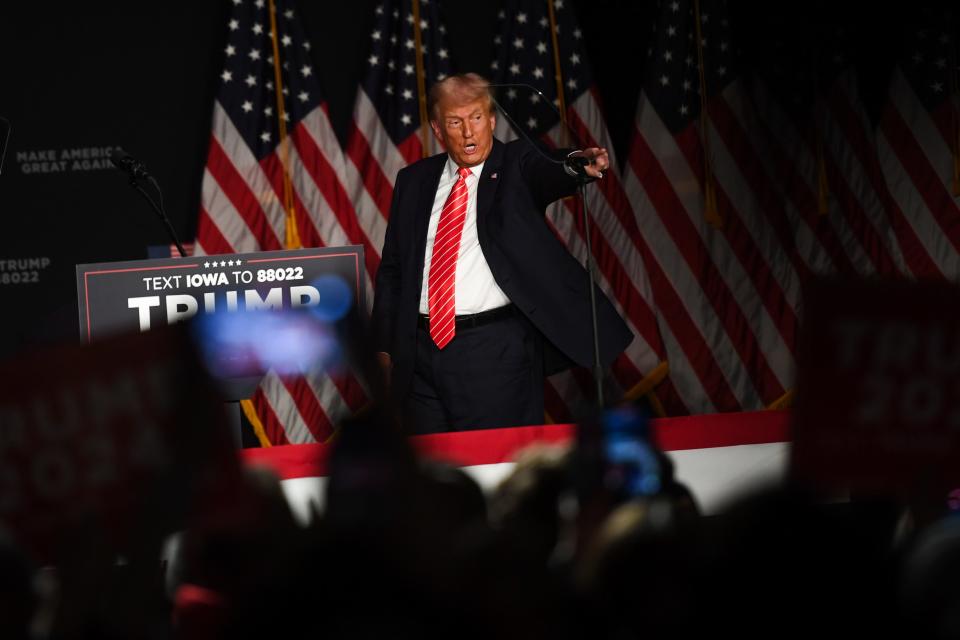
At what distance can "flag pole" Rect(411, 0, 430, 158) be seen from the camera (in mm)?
5730

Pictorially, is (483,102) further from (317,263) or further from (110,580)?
(110,580)

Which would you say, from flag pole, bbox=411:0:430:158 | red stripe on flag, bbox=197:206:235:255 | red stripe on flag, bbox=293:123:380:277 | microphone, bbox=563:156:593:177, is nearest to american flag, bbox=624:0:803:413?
flag pole, bbox=411:0:430:158

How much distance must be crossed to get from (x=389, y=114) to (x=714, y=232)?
5.39 ft

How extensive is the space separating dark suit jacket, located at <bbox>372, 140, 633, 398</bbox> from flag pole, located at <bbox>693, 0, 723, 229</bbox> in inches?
78.2

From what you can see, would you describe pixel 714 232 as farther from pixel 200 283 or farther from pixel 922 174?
pixel 200 283

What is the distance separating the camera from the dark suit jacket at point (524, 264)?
3803 millimetres

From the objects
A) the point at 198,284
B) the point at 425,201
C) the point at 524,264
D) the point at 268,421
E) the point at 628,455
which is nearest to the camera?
the point at 628,455

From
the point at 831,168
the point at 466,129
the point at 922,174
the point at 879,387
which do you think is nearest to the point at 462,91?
the point at 466,129

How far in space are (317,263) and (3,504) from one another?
273 centimetres

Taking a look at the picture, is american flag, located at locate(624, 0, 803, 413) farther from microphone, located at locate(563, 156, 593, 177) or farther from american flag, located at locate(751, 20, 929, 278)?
microphone, located at locate(563, 156, 593, 177)

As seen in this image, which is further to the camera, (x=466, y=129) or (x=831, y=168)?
(x=831, y=168)

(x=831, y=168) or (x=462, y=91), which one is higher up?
(x=462, y=91)

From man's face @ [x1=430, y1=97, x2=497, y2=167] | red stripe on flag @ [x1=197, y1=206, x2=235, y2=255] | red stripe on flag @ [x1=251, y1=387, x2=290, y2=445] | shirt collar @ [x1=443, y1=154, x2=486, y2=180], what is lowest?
red stripe on flag @ [x1=251, y1=387, x2=290, y2=445]

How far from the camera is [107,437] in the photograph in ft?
2.78
